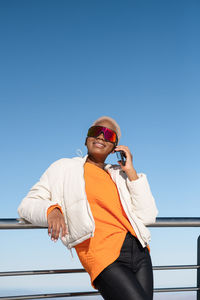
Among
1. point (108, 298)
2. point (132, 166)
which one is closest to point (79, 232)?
point (108, 298)

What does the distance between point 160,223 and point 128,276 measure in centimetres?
82

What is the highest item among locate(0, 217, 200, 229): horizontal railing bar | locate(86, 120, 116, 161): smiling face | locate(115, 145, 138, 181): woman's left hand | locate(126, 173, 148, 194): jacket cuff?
locate(86, 120, 116, 161): smiling face

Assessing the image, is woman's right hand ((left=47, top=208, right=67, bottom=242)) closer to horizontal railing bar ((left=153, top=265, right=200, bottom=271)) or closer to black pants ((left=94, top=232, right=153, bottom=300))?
black pants ((left=94, top=232, right=153, bottom=300))

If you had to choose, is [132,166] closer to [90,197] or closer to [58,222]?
[90,197]

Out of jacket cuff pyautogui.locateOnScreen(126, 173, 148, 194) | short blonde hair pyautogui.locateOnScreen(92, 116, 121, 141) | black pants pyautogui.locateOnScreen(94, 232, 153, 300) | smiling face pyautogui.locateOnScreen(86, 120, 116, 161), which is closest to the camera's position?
black pants pyautogui.locateOnScreen(94, 232, 153, 300)

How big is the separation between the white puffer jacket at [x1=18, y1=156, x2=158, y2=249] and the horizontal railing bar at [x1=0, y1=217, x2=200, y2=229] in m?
0.10

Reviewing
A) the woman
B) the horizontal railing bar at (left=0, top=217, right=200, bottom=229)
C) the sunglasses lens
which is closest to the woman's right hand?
the woman

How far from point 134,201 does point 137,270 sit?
1.52ft

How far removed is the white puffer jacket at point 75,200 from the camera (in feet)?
7.63

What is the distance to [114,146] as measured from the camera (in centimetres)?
279

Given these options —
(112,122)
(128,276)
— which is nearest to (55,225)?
(128,276)

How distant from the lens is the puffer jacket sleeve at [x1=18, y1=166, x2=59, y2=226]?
92.1 inches

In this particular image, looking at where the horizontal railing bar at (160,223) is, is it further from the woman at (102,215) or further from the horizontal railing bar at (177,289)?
the horizontal railing bar at (177,289)

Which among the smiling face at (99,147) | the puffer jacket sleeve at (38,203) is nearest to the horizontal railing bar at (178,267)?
the smiling face at (99,147)
